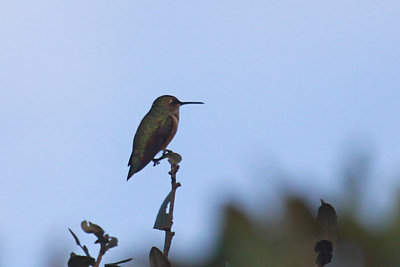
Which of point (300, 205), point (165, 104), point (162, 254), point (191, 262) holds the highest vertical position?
Result: point (165, 104)

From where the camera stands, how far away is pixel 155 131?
15.0 ft

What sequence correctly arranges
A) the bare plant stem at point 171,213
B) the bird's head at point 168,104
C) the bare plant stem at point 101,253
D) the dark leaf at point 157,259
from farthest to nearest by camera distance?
the bird's head at point 168,104 → the bare plant stem at point 171,213 → the dark leaf at point 157,259 → the bare plant stem at point 101,253

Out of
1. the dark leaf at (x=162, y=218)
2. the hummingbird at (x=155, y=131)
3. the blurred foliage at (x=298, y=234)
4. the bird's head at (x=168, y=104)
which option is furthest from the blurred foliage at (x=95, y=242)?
the blurred foliage at (x=298, y=234)

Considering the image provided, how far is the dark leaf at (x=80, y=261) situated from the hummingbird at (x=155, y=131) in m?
1.86

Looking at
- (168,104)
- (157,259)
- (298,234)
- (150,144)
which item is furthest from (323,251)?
(298,234)

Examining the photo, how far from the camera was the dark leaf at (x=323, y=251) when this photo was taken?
1.67 meters

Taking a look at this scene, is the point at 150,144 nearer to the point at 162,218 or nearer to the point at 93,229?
the point at 162,218

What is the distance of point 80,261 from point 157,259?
7.5 inches

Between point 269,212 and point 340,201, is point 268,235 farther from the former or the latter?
point 340,201

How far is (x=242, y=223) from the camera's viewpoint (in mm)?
7832

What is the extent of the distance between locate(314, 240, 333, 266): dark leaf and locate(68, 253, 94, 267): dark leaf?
1.71 ft

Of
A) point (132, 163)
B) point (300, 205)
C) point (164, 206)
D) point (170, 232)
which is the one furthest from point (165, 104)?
point (300, 205)

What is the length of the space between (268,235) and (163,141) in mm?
3636

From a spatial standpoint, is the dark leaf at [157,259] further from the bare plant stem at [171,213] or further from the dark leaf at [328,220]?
the dark leaf at [328,220]
